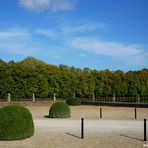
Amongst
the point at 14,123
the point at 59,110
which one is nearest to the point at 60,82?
the point at 59,110

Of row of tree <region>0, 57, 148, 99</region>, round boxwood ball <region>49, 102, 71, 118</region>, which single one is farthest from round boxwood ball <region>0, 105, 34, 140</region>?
row of tree <region>0, 57, 148, 99</region>

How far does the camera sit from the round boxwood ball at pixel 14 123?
14.9 metres

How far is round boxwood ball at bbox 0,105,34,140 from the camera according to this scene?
49.0 ft

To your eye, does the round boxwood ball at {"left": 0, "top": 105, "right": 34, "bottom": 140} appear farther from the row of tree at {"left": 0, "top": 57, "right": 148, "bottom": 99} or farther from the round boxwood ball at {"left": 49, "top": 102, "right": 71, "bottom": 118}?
the row of tree at {"left": 0, "top": 57, "right": 148, "bottom": 99}

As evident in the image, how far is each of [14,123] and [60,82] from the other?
40.2 m

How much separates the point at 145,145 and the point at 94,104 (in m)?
33.3

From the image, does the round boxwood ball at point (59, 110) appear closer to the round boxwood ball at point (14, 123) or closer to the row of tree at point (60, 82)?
the round boxwood ball at point (14, 123)

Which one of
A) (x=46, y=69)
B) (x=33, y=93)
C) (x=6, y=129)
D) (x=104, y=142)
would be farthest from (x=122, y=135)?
(x=46, y=69)

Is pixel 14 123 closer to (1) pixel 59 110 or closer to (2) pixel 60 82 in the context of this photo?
(1) pixel 59 110

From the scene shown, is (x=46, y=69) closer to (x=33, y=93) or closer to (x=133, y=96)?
(x=33, y=93)

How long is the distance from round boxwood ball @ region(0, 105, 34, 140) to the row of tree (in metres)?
34.2

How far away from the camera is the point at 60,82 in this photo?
5509 cm

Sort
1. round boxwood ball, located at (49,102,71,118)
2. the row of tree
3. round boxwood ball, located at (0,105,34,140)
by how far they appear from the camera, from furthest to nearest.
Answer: the row of tree
round boxwood ball, located at (49,102,71,118)
round boxwood ball, located at (0,105,34,140)

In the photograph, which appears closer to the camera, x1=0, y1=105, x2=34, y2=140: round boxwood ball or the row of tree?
x1=0, y1=105, x2=34, y2=140: round boxwood ball
